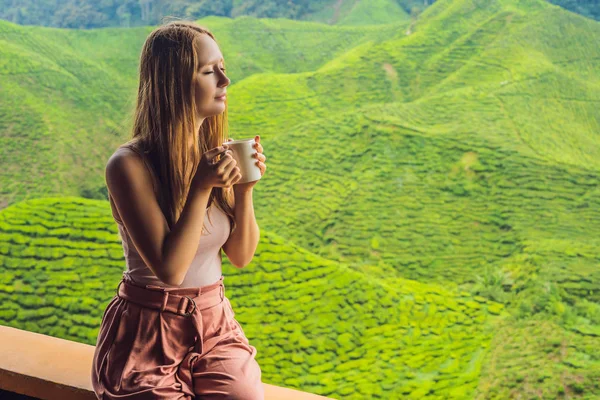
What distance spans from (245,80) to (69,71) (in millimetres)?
1363

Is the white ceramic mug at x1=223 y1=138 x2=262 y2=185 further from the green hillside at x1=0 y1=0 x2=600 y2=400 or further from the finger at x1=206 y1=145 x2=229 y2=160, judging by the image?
the green hillside at x1=0 y1=0 x2=600 y2=400

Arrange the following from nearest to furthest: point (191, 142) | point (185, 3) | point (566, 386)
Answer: point (191, 142) < point (566, 386) < point (185, 3)

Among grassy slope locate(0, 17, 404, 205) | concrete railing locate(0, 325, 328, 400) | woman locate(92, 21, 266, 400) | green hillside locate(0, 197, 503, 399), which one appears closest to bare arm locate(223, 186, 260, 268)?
woman locate(92, 21, 266, 400)

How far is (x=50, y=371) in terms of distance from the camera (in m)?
1.73

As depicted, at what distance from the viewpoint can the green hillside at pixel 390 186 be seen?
3053mm

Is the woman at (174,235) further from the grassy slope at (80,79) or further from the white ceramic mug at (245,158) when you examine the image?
the grassy slope at (80,79)

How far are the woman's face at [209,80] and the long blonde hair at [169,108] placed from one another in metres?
0.01

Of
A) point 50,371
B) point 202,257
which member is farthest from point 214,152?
point 50,371

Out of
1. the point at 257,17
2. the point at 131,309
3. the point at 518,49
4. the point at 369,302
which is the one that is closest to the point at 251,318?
the point at 369,302

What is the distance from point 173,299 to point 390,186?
2798 mm

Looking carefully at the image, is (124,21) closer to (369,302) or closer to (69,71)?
(69,71)

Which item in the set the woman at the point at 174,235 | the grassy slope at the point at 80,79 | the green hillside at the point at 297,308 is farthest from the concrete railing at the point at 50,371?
the grassy slope at the point at 80,79

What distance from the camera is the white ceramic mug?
1.29 m

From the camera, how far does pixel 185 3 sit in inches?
220
